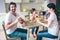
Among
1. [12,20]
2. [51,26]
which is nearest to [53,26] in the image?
[51,26]

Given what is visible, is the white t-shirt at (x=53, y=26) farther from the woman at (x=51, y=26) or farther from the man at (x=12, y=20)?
the man at (x=12, y=20)

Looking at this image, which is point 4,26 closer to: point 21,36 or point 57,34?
point 21,36

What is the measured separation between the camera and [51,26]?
906mm

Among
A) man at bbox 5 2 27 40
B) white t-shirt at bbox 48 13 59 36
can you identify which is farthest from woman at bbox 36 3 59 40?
man at bbox 5 2 27 40

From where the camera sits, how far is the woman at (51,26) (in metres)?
0.88

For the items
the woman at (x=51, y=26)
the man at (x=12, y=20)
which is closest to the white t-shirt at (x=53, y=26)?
the woman at (x=51, y=26)

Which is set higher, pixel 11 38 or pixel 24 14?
pixel 24 14

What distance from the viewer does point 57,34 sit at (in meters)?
0.93

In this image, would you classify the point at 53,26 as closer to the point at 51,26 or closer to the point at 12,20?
the point at 51,26

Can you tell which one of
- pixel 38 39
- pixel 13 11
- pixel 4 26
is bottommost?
pixel 38 39

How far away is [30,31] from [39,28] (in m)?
0.07

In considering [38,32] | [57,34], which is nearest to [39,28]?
[38,32]

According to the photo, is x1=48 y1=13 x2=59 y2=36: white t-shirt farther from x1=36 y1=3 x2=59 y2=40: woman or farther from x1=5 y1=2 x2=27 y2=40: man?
x1=5 y1=2 x2=27 y2=40: man

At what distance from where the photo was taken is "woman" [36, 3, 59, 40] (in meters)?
0.88
